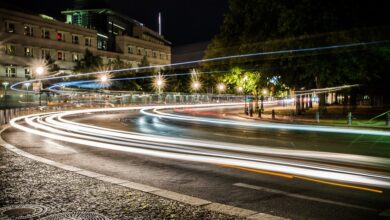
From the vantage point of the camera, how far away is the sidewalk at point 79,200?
6.88m

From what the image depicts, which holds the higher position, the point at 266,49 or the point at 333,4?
the point at 333,4

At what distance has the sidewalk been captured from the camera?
688 cm

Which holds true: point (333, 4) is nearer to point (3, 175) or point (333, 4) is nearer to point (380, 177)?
point (380, 177)

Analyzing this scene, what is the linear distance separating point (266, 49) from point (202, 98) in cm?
5807

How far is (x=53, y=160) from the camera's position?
1278 cm

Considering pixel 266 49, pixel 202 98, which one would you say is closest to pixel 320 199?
pixel 266 49

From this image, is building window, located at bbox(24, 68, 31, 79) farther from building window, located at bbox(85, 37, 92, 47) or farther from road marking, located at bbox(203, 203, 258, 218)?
road marking, located at bbox(203, 203, 258, 218)

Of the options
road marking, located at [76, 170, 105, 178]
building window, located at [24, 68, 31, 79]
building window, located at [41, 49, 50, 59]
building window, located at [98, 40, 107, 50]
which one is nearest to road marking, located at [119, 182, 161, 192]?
road marking, located at [76, 170, 105, 178]

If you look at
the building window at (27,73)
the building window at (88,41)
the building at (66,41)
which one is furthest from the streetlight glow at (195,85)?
the building window at (27,73)

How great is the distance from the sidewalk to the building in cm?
5803

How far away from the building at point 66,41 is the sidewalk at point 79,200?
58.0 meters

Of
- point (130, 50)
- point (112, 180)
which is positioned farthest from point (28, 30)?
point (112, 180)

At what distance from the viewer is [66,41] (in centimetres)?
7462

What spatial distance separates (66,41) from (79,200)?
7144 centimetres
